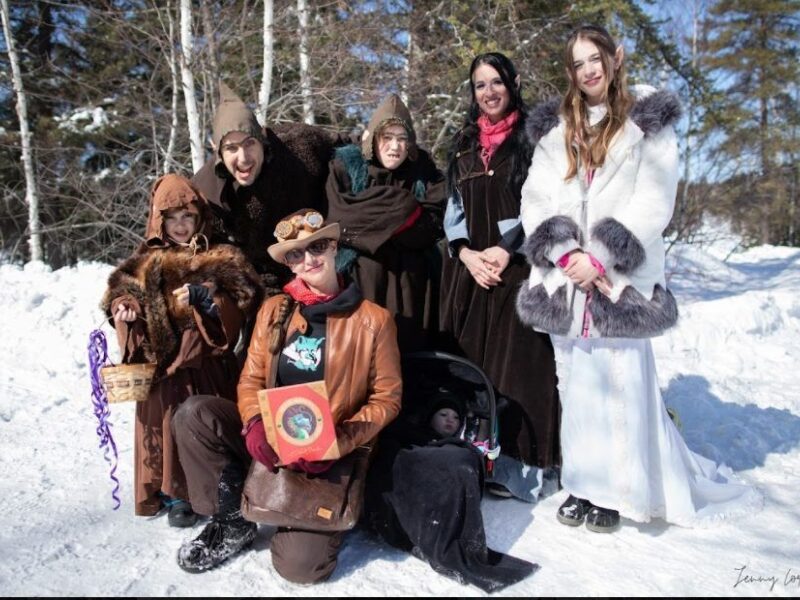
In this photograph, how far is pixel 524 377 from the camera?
333cm

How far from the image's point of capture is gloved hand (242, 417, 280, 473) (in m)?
2.56

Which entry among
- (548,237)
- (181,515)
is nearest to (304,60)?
(548,237)

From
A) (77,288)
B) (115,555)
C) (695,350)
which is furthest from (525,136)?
(77,288)

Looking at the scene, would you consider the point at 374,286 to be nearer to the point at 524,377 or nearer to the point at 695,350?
the point at 524,377

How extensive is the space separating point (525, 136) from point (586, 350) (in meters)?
1.17

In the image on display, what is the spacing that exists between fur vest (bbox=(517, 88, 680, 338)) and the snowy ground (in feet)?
3.24

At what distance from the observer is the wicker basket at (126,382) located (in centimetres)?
276

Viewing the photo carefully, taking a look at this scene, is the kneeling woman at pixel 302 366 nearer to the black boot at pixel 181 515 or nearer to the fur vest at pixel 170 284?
the black boot at pixel 181 515

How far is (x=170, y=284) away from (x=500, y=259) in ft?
5.58

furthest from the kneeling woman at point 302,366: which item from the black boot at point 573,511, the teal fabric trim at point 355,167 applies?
the black boot at point 573,511

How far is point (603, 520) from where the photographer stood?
2885mm

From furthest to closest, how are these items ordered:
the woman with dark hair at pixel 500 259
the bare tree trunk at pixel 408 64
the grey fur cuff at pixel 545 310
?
the bare tree trunk at pixel 408 64, the woman with dark hair at pixel 500 259, the grey fur cuff at pixel 545 310

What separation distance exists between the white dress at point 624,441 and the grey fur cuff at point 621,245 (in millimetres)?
382

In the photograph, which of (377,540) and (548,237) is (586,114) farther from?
(377,540)
